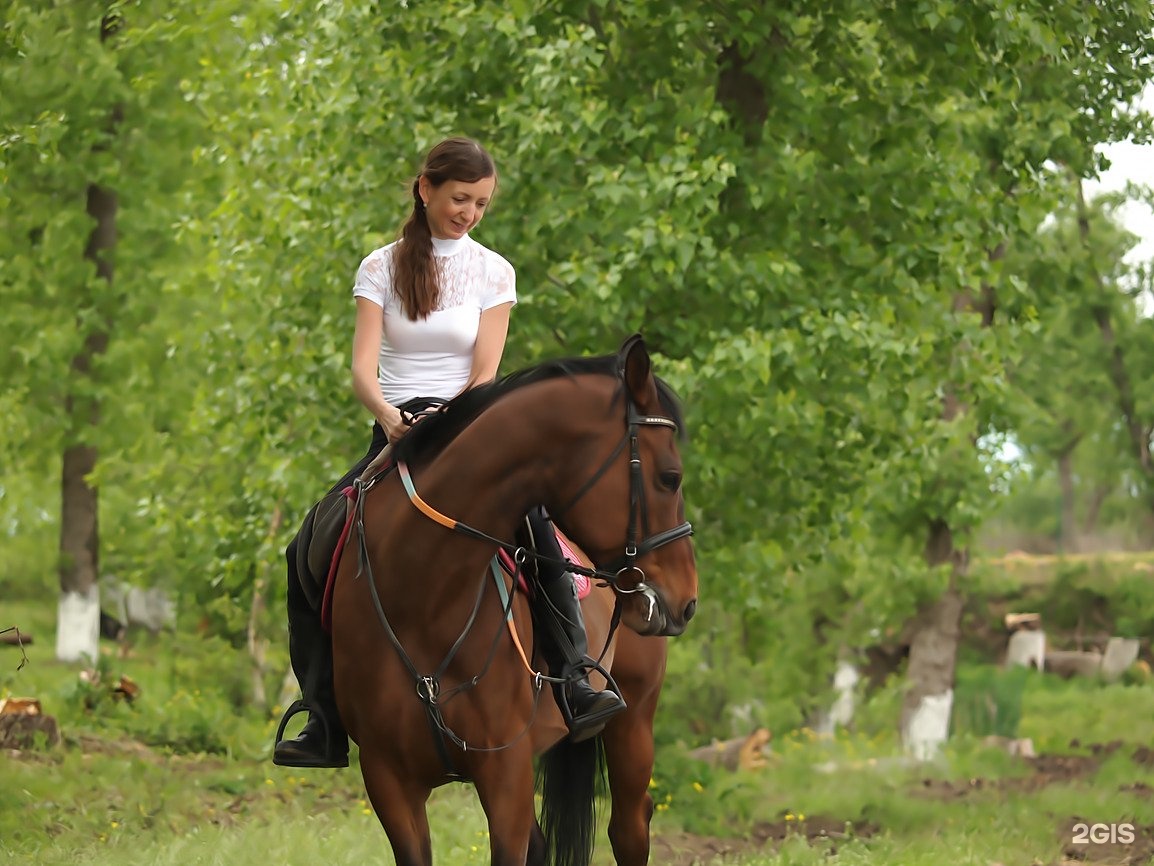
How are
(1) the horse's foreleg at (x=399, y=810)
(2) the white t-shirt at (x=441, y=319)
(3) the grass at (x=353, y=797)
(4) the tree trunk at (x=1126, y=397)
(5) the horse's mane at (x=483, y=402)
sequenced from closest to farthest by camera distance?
(5) the horse's mane at (x=483, y=402), (1) the horse's foreleg at (x=399, y=810), (2) the white t-shirt at (x=441, y=319), (3) the grass at (x=353, y=797), (4) the tree trunk at (x=1126, y=397)

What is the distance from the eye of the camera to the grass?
1070cm

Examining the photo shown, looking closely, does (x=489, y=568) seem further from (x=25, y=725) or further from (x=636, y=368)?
(x=25, y=725)

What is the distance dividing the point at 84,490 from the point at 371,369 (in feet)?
60.7

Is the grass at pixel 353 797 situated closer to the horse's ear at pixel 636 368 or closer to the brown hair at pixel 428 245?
the brown hair at pixel 428 245

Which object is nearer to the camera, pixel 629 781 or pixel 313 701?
pixel 313 701

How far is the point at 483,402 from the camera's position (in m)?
5.49

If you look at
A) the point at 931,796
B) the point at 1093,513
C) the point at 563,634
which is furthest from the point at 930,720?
the point at 1093,513

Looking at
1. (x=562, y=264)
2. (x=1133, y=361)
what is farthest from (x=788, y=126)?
(x=1133, y=361)

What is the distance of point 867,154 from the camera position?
13133 mm

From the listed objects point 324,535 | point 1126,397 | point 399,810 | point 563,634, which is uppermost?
point 1126,397

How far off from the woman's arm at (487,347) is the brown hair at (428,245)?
22 cm

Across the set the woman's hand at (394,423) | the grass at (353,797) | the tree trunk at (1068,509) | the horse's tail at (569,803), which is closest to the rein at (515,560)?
the woman's hand at (394,423)

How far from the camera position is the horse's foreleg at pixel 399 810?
5.67 meters

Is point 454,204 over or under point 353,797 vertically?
over
